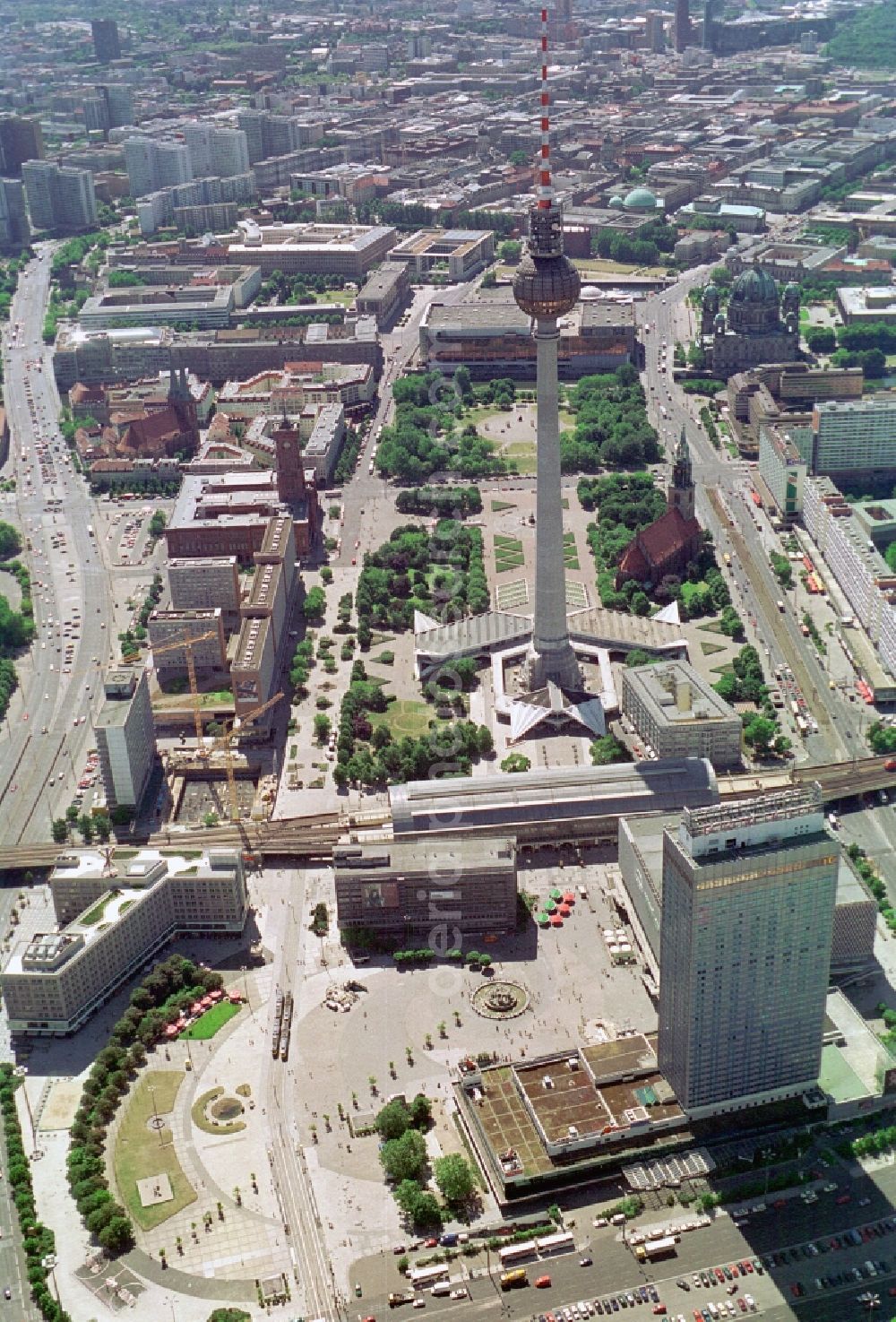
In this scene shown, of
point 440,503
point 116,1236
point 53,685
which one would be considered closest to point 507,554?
point 440,503

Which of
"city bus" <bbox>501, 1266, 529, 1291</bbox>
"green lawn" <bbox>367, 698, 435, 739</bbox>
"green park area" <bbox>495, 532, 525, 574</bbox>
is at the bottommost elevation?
"city bus" <bbox>501, 1266, 529, 1291</bbox>

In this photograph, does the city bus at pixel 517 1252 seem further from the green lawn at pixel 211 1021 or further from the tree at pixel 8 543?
the tree at pixel 8 543

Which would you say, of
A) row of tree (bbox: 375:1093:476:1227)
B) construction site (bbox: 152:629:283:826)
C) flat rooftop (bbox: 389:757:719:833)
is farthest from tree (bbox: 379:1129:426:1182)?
construction site (bbox: 152:629:283:826)

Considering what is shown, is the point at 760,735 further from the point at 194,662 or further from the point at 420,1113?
the point at 194,662

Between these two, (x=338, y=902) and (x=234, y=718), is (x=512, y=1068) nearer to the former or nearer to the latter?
(x=338, y=902)

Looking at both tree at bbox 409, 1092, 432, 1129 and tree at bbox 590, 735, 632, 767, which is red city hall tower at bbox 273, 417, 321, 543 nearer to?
tree at bbox 590, 735, 632, 767

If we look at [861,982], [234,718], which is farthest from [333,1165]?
[234,718]
